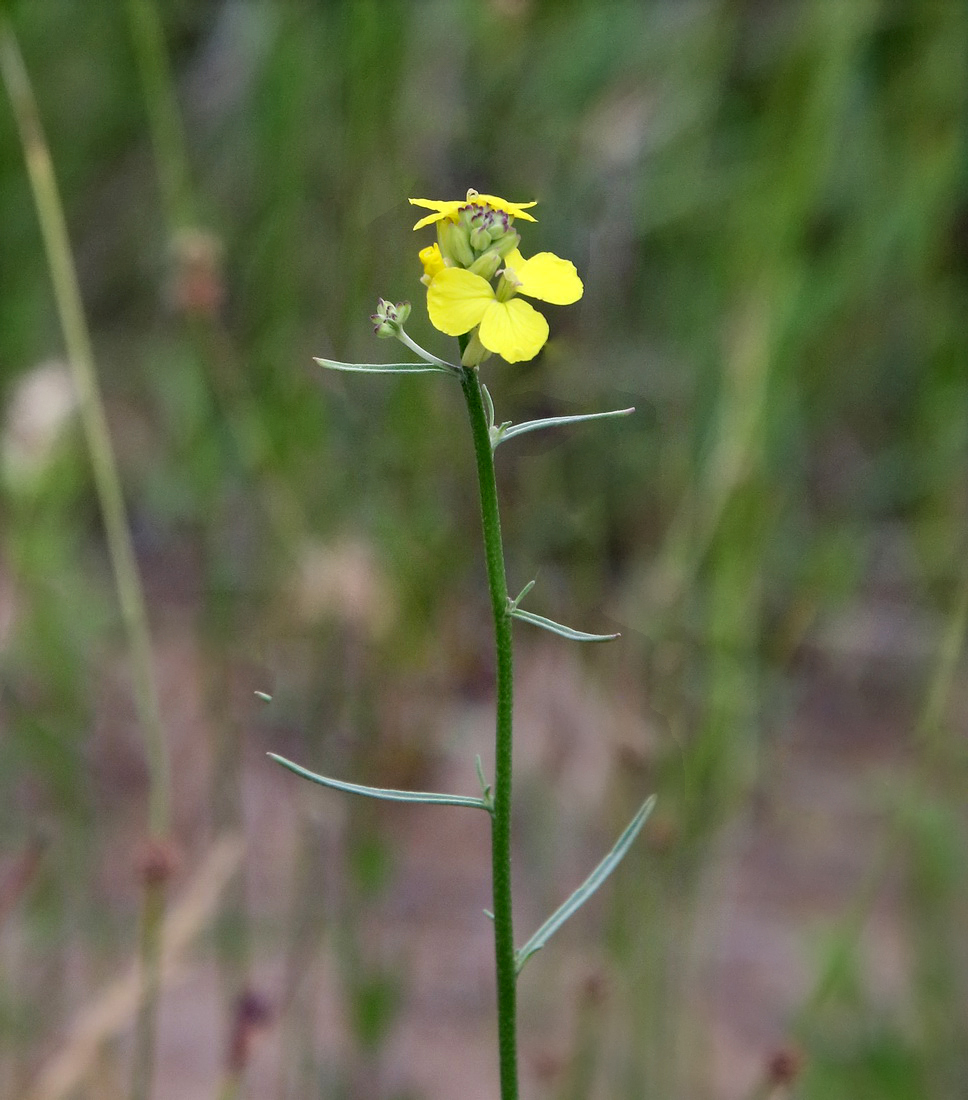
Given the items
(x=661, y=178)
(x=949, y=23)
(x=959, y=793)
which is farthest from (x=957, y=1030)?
(x=949, y=23)

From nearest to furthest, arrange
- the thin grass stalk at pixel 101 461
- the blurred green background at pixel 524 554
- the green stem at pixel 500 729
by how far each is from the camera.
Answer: the green stem at pixel 500 729 → the thin grass stalk at pixel 101 461 → the blurred green background at pixel 524 554

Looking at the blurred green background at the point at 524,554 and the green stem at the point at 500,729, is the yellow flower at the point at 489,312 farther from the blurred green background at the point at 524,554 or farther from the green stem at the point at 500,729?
the blurred green background at the point at 524,554

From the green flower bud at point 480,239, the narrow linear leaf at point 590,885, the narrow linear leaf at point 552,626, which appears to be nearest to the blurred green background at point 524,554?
the narrow linear leaf at point 590,885

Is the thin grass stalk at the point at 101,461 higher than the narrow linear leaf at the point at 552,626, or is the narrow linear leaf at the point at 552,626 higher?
the thin grass stalk at the point at 101,461

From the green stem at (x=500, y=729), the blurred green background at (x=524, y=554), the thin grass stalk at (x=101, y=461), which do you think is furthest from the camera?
the blurred green background at (x=524, y=554)

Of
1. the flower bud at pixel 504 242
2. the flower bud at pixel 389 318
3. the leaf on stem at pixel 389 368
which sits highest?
the flower bud at pixel 504 242

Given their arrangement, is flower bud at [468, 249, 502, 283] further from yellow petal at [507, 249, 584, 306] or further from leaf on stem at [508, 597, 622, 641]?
leaf on stem at [508, 597, 622, 641]

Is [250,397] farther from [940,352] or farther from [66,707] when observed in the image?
[940,352]
